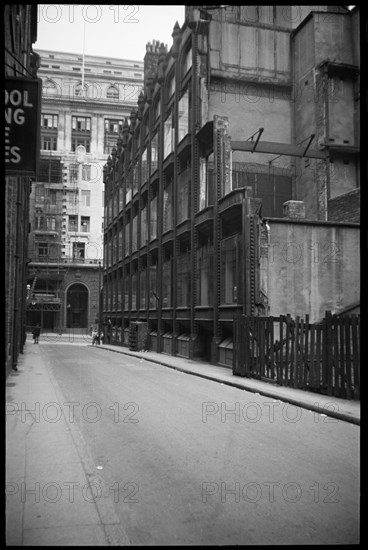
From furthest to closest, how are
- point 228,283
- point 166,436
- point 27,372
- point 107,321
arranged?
point 107,321, point 228,283, point 27,372, point 166,436

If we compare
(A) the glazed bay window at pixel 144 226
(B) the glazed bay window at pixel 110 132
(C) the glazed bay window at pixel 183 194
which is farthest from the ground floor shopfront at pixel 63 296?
(C) the glazed bay window at pixel 183 194

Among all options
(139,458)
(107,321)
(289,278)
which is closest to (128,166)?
(107,321)

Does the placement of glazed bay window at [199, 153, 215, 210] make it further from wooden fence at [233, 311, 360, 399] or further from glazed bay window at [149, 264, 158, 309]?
glazed bay window at [149, 264, 158, 309]

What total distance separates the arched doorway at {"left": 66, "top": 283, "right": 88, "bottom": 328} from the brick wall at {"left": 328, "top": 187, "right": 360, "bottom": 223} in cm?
→ 4468

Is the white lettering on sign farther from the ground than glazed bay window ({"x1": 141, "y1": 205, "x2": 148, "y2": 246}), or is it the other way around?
glazed bay window ({"x1": 141, "y1": 205, "x2": 148, "y2": 246})

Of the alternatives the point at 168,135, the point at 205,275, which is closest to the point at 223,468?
the point at 205,275

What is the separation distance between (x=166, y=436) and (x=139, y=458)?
133 cm

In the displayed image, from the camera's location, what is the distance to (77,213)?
60.9 metres

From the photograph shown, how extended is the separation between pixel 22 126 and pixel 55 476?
4.06m

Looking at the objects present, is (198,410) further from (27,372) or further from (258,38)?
(258,38)

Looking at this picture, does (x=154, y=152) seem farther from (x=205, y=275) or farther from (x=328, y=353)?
(x=328, y=353)

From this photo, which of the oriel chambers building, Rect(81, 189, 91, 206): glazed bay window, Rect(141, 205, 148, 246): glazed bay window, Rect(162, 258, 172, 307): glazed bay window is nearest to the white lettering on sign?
the oriel chambers building

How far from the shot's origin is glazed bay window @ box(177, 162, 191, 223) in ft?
90.1
